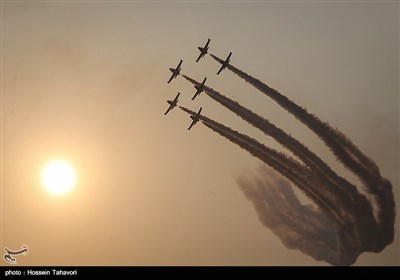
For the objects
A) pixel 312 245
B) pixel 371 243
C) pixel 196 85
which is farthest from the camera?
pixel 312 245

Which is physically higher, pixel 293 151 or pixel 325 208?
pixel 293 151

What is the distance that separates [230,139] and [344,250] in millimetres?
29636

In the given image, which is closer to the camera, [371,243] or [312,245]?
[371,243]

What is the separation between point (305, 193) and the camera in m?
77.9

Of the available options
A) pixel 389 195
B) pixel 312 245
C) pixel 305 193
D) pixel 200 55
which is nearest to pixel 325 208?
pixel 305 193

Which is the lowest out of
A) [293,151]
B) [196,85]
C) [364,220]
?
[364,220]

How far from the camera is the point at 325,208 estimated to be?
79438 millimetres

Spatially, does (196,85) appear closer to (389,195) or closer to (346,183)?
(346,183)
